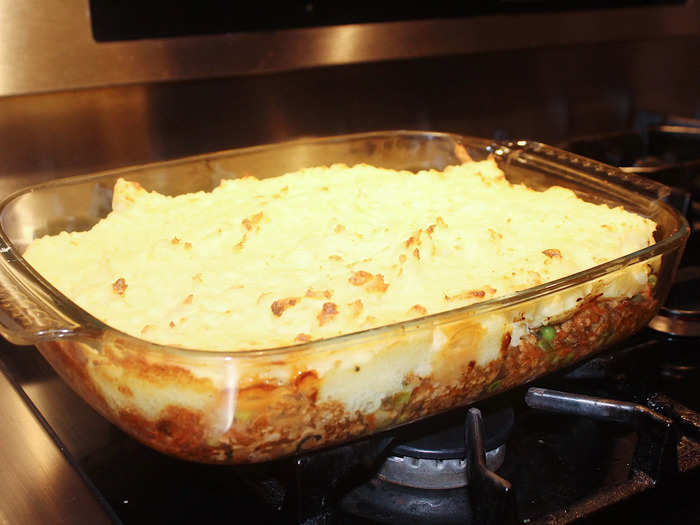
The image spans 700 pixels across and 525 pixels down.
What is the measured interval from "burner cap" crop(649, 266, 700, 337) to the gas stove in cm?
15

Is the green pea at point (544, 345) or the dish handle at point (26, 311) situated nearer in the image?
the dish handle at point (26, 311)

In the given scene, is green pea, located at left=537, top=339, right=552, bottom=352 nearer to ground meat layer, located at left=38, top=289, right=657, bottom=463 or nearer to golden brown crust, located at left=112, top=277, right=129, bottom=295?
ground meat layer, located at left=38, top=289, right=657, bottom=463

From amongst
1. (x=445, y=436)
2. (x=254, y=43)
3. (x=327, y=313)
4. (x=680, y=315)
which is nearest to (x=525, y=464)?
(x=445, y=436)

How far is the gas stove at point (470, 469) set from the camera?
0.73m

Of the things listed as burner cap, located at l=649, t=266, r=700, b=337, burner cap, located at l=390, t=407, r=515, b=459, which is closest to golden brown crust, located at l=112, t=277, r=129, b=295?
burner cap, located at l=390, t=407, r=515, b=459

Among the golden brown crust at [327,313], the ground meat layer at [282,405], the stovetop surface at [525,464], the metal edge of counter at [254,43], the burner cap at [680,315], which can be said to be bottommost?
the stovetop surface at [525,464]

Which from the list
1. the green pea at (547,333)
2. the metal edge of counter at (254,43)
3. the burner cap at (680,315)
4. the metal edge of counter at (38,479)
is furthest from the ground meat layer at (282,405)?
the metal edge of counter at (254,43)

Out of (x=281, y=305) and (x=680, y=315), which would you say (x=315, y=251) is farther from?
(x=680, y=315)

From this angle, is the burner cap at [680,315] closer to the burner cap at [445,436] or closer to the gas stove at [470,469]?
the gas stove at [470,469]

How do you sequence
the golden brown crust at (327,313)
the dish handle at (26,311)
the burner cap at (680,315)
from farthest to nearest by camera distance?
the burner cap at (680,315), the golden brown crust at (327,313), the dish handle at (26,311)

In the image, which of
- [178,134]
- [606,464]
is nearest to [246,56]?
[178,134]

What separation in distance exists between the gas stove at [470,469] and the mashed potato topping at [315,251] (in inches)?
5.6

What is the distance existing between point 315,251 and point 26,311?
37cm

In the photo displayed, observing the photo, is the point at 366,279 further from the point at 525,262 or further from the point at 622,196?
the point at 622,196
